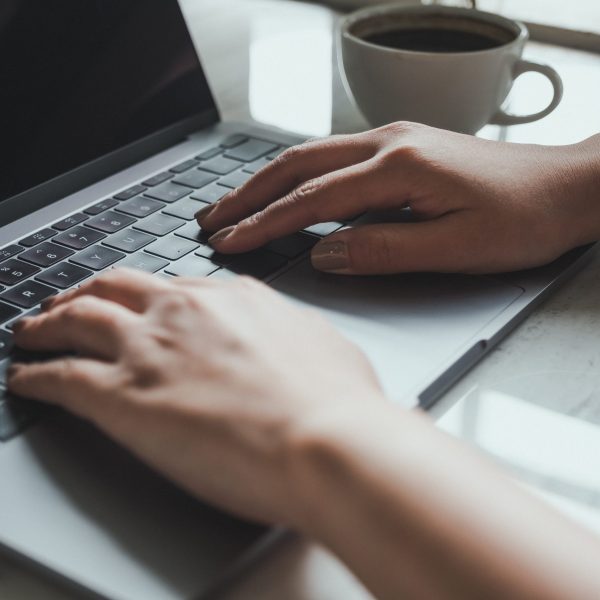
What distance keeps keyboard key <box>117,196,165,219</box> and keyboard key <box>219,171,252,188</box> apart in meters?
0.07

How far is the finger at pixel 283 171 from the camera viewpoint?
0.67 metres

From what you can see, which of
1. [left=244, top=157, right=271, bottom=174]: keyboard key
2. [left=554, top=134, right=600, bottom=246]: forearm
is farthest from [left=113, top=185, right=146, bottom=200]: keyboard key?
[left=554, top=134, right=600, bottom=246]: forearm

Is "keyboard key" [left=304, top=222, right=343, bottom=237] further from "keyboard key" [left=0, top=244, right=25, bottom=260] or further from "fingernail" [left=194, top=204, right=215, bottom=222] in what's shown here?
"keyboard key" [left=0, top=244, right=25, bottom=260]

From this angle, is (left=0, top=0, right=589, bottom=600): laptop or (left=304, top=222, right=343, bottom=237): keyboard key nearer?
(left=0, top=0, right=589, bottom=600): laptop

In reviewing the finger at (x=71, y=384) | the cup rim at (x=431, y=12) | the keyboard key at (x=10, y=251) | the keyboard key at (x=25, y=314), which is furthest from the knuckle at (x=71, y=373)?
the cup rim at (x=431, y=12)

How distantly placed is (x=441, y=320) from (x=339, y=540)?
0.77 feet

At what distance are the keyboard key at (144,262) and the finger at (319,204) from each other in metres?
0.05

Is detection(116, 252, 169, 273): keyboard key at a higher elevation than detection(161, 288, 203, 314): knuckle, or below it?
below

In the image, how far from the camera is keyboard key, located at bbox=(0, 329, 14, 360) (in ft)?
1.71

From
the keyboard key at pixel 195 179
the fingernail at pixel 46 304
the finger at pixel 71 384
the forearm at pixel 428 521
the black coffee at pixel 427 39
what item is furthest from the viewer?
the black coffee at pixel 427 39

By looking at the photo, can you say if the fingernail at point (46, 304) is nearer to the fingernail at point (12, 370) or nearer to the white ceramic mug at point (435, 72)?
the fingernail at point (12, 370)

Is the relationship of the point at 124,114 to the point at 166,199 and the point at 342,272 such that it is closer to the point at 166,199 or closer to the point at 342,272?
the point at 166,199

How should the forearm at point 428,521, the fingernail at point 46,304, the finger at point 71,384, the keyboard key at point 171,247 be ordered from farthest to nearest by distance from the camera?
the keyboard key at point 171,247
the fingernail at point 46,304
the finger at point 71,384
the forearm at point 428,521

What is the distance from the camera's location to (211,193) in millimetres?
738
